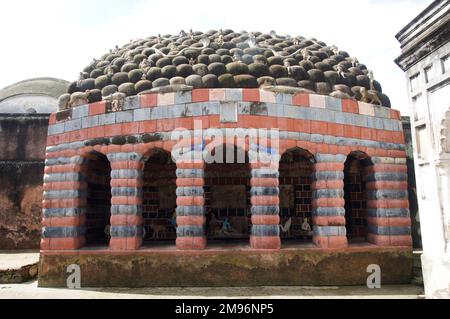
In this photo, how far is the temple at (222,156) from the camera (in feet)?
26.7

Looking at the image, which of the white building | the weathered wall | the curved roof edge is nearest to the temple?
the white building

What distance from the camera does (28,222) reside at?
13.9 m

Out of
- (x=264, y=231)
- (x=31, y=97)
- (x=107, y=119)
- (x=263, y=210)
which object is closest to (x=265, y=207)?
(x=263, y=210)

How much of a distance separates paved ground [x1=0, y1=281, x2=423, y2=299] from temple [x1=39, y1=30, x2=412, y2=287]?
276 millimetres

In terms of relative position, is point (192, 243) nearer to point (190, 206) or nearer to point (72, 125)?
point (190, 206)

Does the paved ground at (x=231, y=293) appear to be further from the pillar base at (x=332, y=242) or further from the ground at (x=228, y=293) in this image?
the pillar base at (x=332, y=242)

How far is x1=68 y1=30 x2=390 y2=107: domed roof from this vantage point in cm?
898

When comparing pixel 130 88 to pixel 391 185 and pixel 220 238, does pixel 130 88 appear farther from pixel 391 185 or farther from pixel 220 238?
Answer: pixel 391 185

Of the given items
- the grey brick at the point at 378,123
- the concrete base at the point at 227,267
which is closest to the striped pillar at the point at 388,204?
the concrete base at the point at 227,267

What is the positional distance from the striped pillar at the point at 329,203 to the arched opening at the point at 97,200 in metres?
5.31

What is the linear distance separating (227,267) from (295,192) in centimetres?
367

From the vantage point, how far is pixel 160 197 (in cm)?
1085

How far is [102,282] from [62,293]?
0.83 meters

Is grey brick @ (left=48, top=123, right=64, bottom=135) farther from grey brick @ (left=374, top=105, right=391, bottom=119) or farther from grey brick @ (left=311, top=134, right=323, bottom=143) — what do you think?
grey brick @ (left=374, top=105, right=391, bottom=119)
